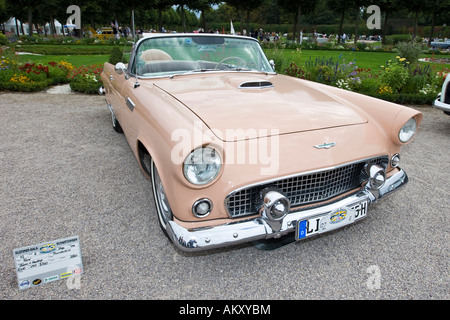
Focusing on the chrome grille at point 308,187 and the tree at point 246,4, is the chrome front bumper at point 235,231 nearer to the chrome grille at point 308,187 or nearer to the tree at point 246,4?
the chrome grille at point 308,187

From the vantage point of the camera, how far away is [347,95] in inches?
114

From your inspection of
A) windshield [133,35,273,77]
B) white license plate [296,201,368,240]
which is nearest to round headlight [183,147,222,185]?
white license plate [296,201,368,240]

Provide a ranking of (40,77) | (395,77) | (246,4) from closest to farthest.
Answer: (395,77), (40,77), (246,4)

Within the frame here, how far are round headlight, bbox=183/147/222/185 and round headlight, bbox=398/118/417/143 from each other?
150cm

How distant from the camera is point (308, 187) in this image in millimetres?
2156

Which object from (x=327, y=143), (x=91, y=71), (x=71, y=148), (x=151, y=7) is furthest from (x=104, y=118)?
(x=151, y=7)

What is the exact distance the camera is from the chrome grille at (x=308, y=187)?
1972mm

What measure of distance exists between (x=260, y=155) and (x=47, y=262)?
4.79 ft

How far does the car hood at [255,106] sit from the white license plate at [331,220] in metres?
0.57

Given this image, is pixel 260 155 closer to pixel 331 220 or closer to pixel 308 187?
pixel 308 187

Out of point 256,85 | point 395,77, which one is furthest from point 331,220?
point 395,77

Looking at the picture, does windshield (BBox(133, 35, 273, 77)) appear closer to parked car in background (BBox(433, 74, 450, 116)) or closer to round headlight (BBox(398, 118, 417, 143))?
round headlight (BBox(398, 118, 417, 143))

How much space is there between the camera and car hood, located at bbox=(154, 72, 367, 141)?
2.07 metres

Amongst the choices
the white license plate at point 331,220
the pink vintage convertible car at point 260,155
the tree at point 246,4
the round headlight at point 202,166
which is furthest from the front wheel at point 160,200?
the tree at point 246,4
